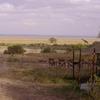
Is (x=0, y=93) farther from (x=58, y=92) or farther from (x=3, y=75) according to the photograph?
(x=3, y=75)

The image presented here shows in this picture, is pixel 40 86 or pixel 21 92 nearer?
pixel 21 92

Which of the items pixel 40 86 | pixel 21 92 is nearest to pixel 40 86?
pixel 40 86

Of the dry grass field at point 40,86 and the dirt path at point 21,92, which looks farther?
the dry grass field at point 40,86

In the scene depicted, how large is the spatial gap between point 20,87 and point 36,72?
316 inches

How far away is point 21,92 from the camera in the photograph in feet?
75.2

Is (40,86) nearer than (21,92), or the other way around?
(21,92)

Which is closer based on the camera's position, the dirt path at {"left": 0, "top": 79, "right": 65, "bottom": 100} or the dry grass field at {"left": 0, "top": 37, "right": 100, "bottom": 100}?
the dirt path at {"left": 0, "top": 79, "right": 65, "bottom": 100}

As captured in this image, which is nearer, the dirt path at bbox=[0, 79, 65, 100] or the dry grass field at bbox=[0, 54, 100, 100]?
the dirt path at bbox=[0, 79, 65, 100]

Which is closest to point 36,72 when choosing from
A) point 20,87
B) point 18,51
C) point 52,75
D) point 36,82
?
point 52,75

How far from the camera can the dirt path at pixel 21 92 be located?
2102 centimetres

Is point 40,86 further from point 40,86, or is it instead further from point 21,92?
point 21,92

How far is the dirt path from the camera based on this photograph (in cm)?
2102

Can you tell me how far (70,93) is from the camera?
2270 cm

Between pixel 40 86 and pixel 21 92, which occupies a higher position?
pixel 21 92
